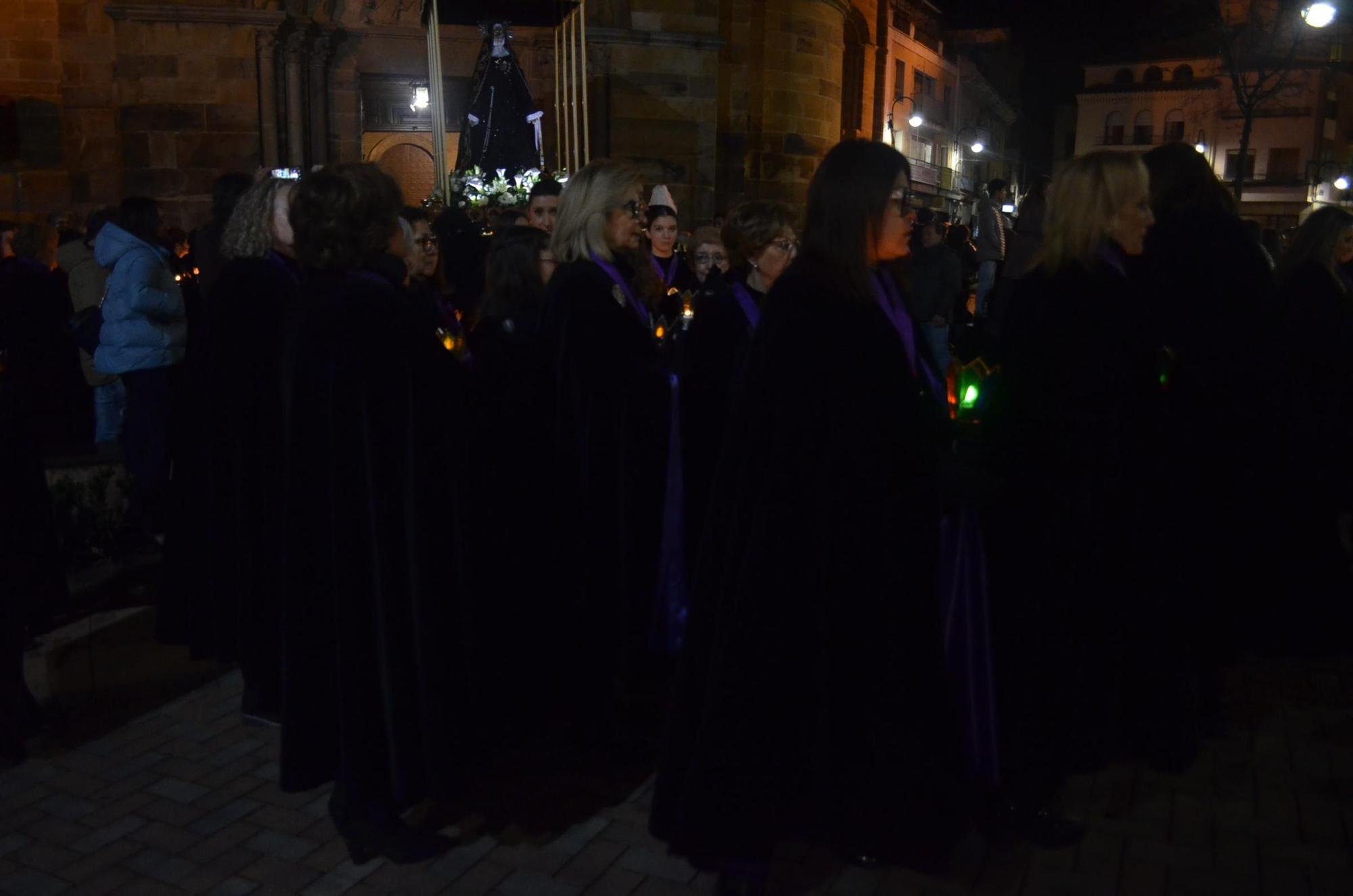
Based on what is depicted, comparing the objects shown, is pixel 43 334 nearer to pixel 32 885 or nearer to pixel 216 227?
pixel 216 227

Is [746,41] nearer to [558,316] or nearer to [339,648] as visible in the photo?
[558,316]

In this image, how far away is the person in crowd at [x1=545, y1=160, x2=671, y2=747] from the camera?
13.7 feet

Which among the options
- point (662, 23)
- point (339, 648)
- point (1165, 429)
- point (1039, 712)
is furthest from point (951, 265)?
point (339, 648)

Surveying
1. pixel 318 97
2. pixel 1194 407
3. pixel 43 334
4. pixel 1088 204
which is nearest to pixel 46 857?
pixel 1088 204

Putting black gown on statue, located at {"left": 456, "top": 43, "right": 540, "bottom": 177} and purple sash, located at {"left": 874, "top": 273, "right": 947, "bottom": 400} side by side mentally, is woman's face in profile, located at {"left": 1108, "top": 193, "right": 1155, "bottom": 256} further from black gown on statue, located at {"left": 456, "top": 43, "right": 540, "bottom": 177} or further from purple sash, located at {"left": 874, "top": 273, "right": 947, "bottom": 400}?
black gown on statue, located at {"left": 456, "top": 43, "right": 540, "bottom": 177}

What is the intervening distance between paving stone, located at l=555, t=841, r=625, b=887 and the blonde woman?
2.37 feet

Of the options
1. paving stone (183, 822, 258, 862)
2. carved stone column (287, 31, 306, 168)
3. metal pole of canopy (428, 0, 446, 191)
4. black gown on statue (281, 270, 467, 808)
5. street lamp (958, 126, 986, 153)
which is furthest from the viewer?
street lamp (958, 126, 986, 153)

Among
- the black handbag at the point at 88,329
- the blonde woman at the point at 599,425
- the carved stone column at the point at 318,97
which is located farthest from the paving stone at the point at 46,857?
the carved stone column at the point at 318,97

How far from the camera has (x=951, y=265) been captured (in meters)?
10.9

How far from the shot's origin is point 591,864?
343cm

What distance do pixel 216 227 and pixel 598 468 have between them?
3040 millimetres

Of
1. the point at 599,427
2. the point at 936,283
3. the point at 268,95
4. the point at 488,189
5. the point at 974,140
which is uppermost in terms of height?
the point at 974,140

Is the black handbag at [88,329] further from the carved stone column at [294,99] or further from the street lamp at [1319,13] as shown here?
the street lamp at [1319,13]

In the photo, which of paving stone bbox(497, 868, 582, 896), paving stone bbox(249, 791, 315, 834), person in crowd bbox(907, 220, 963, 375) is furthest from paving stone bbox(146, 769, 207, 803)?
person in crowd bbox(907, 220, 963, 375)
